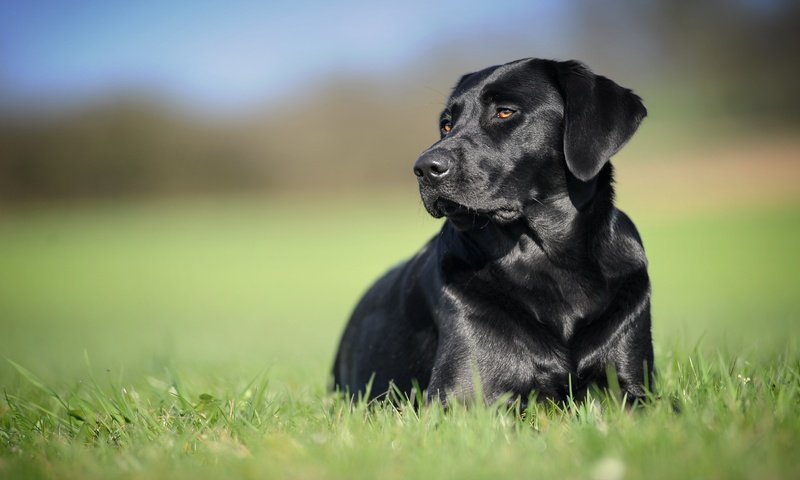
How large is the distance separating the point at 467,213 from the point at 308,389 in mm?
1715

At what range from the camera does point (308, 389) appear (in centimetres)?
461

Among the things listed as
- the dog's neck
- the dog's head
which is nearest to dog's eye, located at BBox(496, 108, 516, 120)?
the dog's head

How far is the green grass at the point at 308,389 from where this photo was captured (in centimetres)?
246

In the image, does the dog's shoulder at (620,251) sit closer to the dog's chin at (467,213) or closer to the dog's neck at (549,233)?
the dog's neck at (549,233)

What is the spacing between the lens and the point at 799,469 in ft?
7.34

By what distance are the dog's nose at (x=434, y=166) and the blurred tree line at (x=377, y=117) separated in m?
48.9

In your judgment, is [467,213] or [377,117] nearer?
[467,213]

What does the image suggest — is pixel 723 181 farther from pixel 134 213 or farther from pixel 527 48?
pixel 134 213

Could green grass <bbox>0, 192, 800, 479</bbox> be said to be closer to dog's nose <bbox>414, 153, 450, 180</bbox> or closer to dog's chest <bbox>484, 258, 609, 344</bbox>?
dog's chest <bbox>484, 258, 609, 344</bbox>

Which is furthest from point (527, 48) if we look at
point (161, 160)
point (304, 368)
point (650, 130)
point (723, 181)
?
point (304, 368)

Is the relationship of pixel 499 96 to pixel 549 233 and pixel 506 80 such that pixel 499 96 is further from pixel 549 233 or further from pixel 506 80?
pixel 549 233

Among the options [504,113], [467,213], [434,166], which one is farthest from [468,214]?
[504,113]

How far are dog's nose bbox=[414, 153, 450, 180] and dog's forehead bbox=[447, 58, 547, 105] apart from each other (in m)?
0.56

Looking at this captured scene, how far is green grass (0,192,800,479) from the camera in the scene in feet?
8.09
